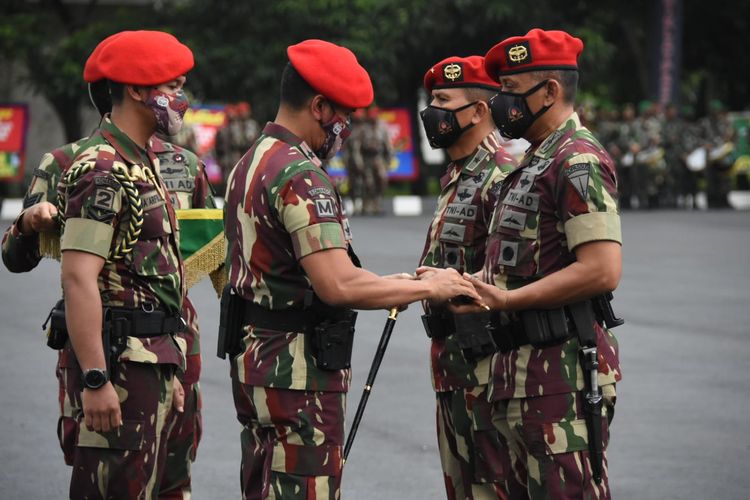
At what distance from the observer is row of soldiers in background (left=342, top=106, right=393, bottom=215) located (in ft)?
87.8

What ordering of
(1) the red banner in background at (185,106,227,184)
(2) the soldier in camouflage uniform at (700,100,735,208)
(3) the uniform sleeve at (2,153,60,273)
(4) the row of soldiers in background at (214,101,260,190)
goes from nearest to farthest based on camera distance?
(3) the uniform sleeve at (2,153,60,273), (4) the row of soldiers in background at (214,101,260,190), (2) the soldier in camouflage uniform at (700,100,735,208), (1) the red banner in background at (185,106,227,184)

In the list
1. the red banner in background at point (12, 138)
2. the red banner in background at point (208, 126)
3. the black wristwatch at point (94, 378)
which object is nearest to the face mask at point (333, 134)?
the black wristwatch at point (94, 378)

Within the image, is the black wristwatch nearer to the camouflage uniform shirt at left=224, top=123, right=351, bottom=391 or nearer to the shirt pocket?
the shirt pocket

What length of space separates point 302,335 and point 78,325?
726 mm

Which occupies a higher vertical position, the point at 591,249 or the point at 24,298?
the point at 591,249

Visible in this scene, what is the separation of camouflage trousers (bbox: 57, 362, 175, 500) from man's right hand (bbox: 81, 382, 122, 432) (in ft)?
0.37

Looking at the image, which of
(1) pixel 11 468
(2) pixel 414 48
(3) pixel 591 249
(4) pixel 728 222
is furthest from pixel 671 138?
(3) pixel 591 249

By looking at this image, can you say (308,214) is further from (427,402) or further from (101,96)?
(427,402)

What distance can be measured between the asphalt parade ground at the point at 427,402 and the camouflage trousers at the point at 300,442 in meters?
2.26

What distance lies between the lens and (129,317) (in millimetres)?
4613

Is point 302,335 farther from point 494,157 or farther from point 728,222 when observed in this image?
point 728,222

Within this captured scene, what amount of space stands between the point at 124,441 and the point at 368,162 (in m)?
22.4

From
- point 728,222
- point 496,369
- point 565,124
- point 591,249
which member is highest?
point 565,124

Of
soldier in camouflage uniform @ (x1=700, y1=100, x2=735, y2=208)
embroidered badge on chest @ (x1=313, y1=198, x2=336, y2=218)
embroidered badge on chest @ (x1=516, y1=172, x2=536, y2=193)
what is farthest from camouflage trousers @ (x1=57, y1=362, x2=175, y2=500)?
soldier in camouflage uniform @ (x1=700, y1=100, x2=735, y2=208)
